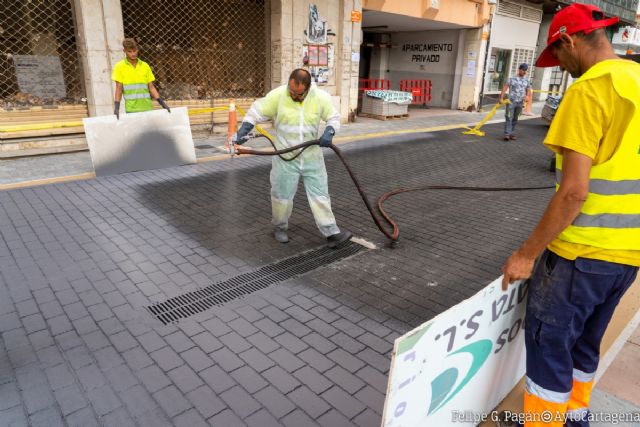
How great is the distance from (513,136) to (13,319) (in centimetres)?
1222

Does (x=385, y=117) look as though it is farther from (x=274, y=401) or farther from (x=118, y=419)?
(x=118, y=419)

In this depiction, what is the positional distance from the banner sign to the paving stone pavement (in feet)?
2.21

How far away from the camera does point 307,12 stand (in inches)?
468

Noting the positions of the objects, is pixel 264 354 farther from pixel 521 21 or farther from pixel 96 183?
pixel 521 21

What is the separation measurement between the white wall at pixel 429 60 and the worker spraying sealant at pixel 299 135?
51.9 ft

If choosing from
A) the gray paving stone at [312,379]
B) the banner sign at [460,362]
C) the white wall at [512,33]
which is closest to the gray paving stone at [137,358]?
the gray paving stone at [312,379]

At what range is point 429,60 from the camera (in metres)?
19.5

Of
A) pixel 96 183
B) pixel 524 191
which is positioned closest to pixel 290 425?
pixel 96 183

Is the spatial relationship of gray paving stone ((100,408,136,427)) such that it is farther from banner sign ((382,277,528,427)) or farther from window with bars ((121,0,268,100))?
window with bars ((121,0,268,100))

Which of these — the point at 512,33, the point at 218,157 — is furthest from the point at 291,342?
the point at 512,33

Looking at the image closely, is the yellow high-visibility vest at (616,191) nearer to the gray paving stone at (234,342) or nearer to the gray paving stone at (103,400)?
the gray paving stone at (234,342)

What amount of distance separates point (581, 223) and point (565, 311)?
41 centimetres

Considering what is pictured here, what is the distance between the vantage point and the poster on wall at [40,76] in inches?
347

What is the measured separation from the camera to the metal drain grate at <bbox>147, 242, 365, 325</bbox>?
12.1 feet
